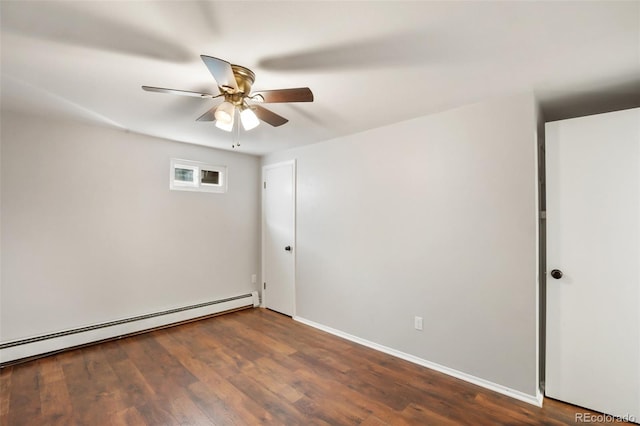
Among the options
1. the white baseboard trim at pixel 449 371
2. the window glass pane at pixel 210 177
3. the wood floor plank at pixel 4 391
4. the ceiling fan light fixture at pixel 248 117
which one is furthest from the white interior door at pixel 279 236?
the wood floor plank at pixel 4 391

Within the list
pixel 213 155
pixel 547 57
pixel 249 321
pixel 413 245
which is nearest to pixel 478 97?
pixel 547 57

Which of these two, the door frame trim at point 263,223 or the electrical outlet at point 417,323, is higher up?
the door frame trim at point 263,223

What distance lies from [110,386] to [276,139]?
286 cm

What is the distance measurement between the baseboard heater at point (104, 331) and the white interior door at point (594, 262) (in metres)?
3.70

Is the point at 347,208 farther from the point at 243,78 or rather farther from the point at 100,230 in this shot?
the point at 100,230

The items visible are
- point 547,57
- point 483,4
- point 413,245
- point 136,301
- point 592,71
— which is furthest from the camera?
point 136,301

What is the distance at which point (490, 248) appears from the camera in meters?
2.25

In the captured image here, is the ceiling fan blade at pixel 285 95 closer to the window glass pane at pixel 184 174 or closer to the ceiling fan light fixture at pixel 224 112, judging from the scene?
the ceiling fan light fixture at pixel 224 112

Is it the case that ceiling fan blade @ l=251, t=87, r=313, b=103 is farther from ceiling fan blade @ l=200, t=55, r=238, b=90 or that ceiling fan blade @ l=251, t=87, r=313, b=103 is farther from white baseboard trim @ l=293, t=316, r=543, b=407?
white baseboard trim @ l=293, t=316, r=543, b=407

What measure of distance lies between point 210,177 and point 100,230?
4.74 ft

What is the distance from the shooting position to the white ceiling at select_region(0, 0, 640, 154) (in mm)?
1301

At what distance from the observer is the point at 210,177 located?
158 inches

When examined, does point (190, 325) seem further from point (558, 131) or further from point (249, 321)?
point (558, 131)

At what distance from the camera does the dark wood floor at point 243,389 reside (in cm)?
189
